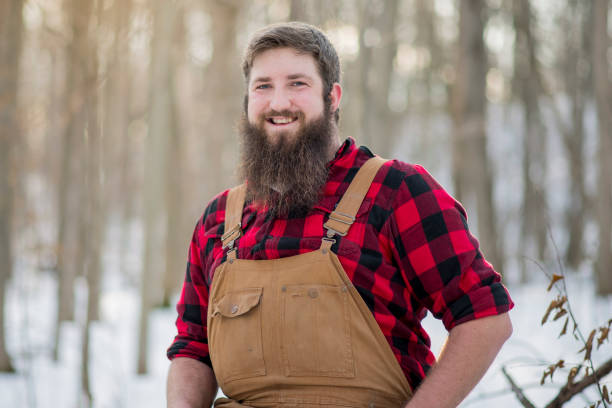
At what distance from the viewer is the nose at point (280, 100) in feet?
6.32

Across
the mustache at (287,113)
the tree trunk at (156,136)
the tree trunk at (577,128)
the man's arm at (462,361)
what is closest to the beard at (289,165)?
the mustache at (287,113)

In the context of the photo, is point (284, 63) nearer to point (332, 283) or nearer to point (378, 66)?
point (332, 283)

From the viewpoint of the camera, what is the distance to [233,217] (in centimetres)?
196

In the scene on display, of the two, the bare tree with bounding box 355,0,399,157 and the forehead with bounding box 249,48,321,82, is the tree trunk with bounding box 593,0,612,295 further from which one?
the forehead with bounding box 249,48,321,82

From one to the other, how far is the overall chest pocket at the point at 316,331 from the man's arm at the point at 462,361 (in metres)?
0.22

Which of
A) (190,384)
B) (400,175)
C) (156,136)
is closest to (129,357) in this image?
(156,136)

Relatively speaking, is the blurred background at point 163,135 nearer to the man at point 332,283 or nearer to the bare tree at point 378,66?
the bare tree at point 378,66

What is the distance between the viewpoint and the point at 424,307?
1812 millimetres

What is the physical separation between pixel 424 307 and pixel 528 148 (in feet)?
37.4

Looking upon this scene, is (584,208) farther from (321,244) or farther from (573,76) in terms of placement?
(321,244)

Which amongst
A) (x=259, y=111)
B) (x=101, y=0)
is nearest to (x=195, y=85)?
(x=101, y=0)

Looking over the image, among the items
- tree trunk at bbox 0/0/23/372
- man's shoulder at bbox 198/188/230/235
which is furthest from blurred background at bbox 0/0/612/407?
man's shoulder at bbox 198/188/230/235

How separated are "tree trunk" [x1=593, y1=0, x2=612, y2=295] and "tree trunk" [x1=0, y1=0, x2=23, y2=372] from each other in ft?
22.2

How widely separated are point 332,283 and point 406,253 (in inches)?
9.3
